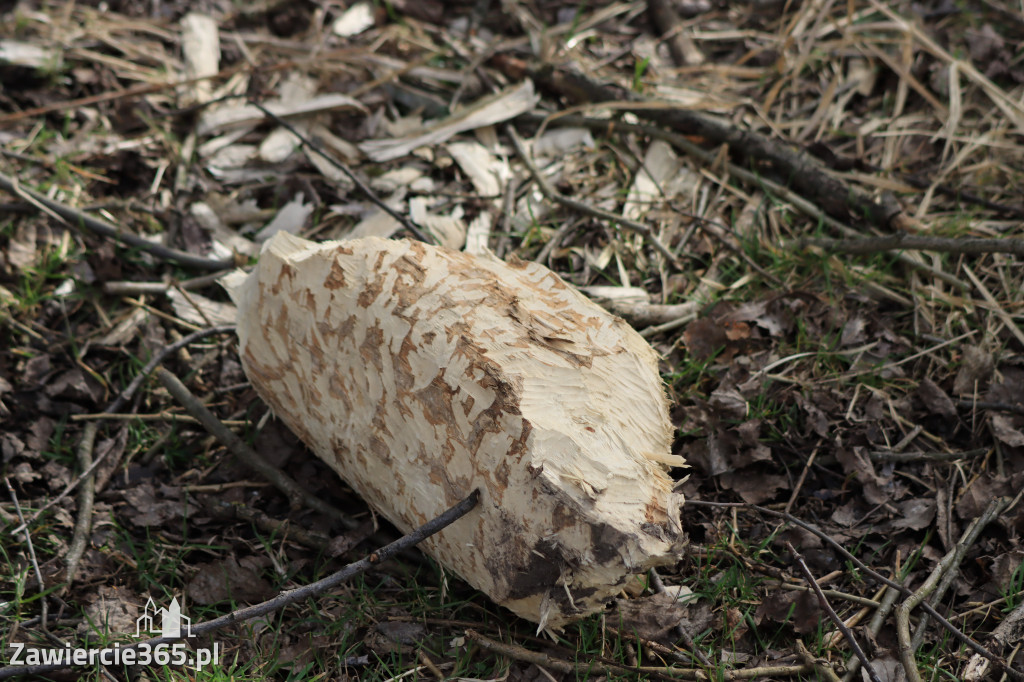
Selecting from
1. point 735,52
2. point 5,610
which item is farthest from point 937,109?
point 5,610

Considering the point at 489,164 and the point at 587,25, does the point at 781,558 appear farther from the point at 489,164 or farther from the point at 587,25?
the point at 587,25

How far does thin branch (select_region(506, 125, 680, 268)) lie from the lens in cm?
301

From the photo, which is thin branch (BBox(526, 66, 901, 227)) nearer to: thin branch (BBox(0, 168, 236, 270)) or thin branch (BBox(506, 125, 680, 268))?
thin branch (BBox(506, 125, 680, 268))

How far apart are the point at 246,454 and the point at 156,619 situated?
0.56 metres

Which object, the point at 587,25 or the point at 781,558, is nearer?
the point at 781,558

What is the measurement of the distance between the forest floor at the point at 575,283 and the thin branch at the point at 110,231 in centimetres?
2

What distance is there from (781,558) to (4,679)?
2.14 meters

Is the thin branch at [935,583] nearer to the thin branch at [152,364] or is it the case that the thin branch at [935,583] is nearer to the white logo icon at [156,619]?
the white logo icon at [156,619]

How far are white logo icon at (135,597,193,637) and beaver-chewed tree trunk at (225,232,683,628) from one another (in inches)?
23.2

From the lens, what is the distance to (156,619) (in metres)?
2.18

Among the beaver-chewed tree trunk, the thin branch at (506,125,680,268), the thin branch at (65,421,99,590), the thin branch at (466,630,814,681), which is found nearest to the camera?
the beaver-chewed tree trunk

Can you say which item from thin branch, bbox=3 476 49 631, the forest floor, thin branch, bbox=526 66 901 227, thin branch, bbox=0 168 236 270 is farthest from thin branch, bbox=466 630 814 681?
thin branch, bbox=0 168 236 270

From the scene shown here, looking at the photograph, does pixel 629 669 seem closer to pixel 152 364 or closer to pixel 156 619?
pixel 156 619

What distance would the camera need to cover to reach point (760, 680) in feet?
6.45
